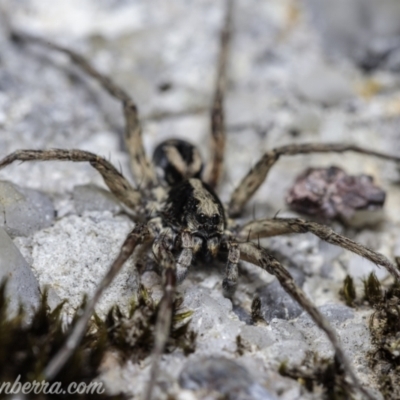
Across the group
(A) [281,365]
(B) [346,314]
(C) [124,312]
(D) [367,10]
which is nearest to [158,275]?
(C) [124,312]

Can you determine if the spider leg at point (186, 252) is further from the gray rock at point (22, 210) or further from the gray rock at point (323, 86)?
the gray rock at point (323, 86)

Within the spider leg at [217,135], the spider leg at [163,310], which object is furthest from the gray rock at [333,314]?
the spider leg at [217,135]

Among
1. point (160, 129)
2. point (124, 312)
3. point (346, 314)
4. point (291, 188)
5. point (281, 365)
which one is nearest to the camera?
point (281, 365)

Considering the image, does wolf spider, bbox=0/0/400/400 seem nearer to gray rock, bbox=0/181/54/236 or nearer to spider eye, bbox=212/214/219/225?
spider eye, bbox=212/214/219/225

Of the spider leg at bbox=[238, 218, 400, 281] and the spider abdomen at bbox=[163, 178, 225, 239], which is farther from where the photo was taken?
the spider abdomen at bbox=[163, 178, 225, 239]

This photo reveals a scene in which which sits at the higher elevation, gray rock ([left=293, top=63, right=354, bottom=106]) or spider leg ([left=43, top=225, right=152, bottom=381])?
gray rock ([left=293, top=63, right=354, bottom=106])

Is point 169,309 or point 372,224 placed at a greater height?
point 372,224

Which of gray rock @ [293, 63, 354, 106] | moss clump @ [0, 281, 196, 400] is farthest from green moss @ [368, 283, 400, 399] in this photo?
gray rock @ [293, 63, 354, 106]

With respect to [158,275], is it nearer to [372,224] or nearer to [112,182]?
[112,182]
